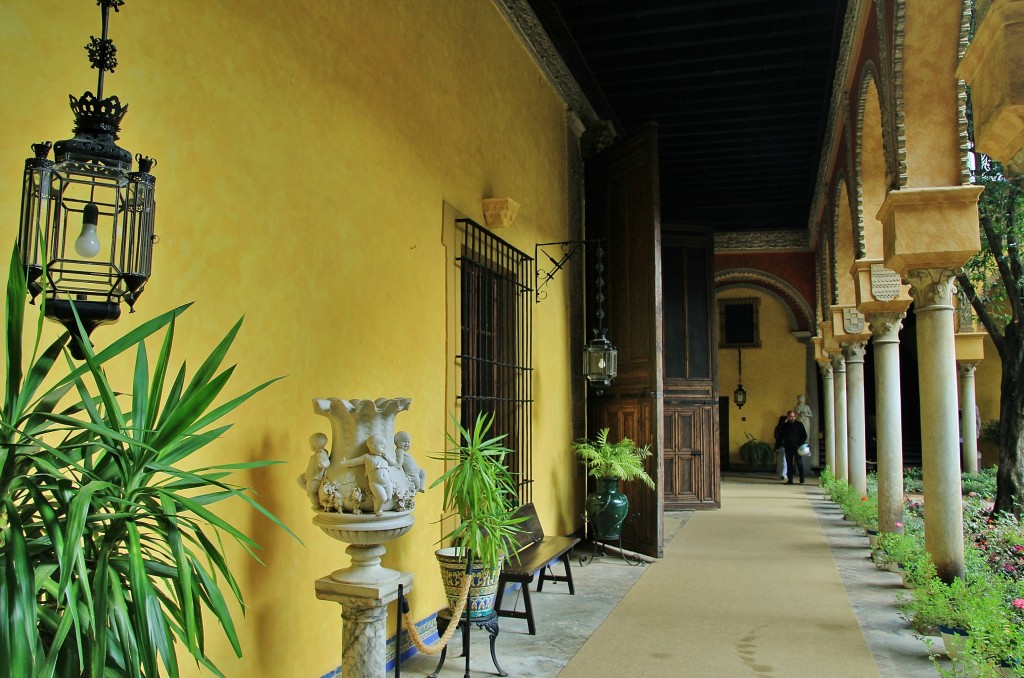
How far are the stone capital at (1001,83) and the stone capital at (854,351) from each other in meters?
7.52

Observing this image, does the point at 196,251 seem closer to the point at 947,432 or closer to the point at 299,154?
the point at 299,154

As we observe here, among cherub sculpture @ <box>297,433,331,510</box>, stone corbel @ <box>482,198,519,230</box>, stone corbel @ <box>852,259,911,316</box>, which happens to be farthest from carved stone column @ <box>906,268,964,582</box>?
cherub sculpture @ <box>297,433,331,510</box>

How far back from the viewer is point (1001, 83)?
290 cm

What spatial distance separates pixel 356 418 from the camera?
3340mm

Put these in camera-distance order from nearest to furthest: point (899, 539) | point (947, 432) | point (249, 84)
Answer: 1. point (249, 84)
2. point (947, 432)
3. point (899, 539)

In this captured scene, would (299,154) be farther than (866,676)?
No

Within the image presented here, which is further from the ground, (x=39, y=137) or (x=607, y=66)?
(x=607, y=66)

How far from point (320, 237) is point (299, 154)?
0.38m

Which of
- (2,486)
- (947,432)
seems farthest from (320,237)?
(947,432)

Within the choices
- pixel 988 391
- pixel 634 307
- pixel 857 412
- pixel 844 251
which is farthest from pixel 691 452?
pixel 988 391

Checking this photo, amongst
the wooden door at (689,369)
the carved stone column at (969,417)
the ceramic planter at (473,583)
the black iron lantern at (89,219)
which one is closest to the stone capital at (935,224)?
the ceramic planter at (473,583)

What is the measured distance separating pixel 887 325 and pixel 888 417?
920mm

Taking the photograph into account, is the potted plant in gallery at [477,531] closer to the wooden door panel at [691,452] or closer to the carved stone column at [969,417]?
the wooden door panel at [691,452]

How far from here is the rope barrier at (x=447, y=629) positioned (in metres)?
3.71
